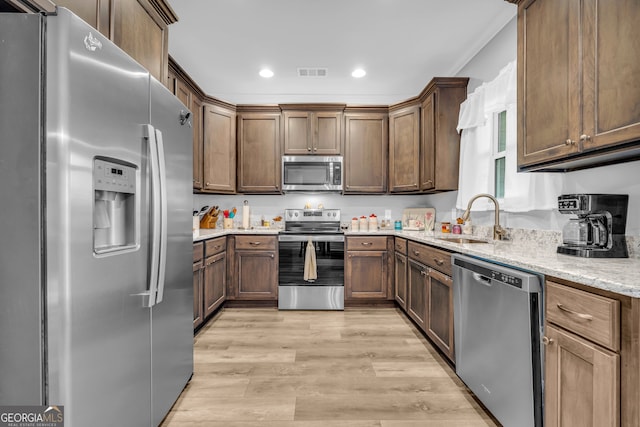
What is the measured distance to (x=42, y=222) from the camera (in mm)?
956

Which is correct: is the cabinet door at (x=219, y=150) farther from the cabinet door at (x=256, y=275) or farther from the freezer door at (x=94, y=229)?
the freezer door at (x=94, y=229)

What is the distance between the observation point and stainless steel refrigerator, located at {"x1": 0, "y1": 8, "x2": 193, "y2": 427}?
3.11 feet

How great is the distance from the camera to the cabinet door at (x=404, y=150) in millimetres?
3859

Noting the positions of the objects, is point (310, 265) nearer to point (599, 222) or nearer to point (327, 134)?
point (327, 134)

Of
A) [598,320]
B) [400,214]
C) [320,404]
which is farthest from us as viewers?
[400,214]

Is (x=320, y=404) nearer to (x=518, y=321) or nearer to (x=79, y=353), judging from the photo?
(x=518, y=321)

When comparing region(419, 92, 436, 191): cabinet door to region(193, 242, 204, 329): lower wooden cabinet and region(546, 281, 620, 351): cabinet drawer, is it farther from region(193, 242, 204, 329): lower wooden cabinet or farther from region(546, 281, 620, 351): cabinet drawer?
region(193, 242, 204, 329): lower wooden cabinet

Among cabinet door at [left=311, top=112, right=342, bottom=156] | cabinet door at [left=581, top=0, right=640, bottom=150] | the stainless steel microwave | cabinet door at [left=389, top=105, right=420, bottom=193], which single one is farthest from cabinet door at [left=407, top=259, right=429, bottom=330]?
cabinet door at [left=311, top=112, right=342, bottom=156]

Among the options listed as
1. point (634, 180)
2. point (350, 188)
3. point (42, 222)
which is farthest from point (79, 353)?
point (350, 188)

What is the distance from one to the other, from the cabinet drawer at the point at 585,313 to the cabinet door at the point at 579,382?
0.03 meters

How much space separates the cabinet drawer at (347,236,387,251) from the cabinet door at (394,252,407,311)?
21cm

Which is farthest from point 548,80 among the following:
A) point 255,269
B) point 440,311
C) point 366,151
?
point 255,269

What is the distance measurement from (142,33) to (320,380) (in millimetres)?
2393

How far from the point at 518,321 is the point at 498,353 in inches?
10.5
